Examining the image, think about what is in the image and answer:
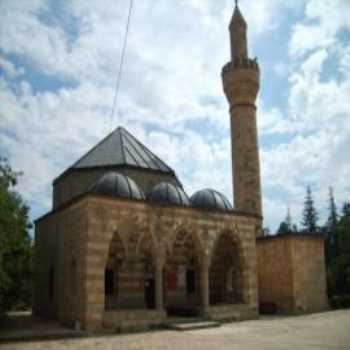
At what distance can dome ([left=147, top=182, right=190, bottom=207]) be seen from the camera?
1722cm

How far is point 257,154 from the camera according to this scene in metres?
25.2


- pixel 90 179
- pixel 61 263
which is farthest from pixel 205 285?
pixel 90 179

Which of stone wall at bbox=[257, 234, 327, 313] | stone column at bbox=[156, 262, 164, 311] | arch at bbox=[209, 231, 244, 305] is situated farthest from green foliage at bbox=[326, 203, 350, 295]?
stone column at bbox=[156, 262, 164, 311]

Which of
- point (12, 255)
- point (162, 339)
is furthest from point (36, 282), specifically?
point (162, 339)

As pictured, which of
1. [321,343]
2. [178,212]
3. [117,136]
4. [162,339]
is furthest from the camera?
[117,136]

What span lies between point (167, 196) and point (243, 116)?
33.6 feet

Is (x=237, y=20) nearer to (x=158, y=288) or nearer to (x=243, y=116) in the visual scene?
(x=243, y=116)

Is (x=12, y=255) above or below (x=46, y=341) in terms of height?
above

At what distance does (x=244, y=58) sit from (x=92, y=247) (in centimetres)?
1689

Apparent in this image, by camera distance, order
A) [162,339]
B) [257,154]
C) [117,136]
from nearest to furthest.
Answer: [162,339] → [117,136] → [257,154]

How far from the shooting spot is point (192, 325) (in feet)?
49.3

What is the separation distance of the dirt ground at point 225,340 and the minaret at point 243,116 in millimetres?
10597

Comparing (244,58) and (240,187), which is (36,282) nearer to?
(240,187)

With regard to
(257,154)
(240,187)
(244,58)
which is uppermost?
(244,58)
